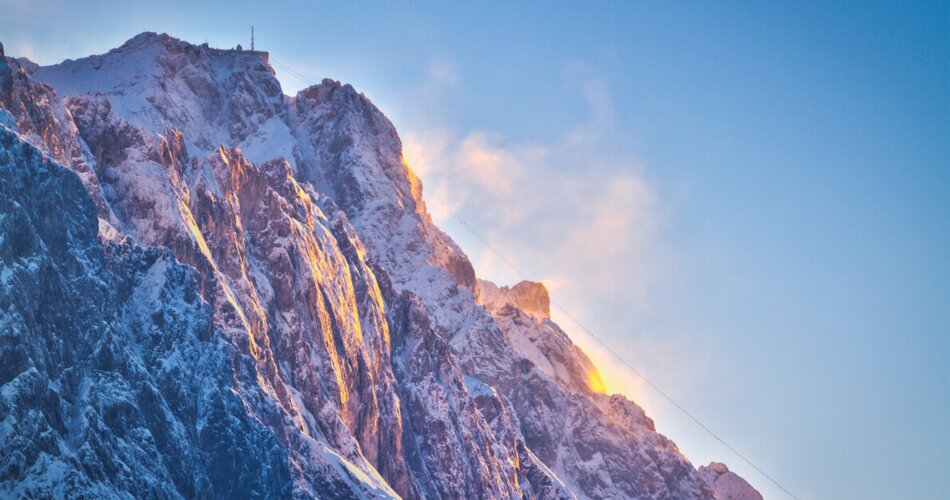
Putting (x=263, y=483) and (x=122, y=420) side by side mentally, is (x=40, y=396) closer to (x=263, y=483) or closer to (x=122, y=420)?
(x=122, y=420)

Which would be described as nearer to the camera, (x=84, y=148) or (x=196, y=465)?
(x=196, y=465)

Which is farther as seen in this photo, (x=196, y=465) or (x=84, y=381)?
(x=196, y=465)

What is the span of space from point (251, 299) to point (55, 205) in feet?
150

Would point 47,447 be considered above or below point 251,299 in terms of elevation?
below

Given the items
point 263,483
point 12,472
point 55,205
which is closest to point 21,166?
point 55,205

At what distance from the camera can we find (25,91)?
178 m

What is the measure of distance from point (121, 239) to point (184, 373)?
18793 mm

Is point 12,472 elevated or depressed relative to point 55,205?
depressed

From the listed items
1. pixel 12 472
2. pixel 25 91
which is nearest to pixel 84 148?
pixel 25 91

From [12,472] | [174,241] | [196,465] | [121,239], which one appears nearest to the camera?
[12,472]

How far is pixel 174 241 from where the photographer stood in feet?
620

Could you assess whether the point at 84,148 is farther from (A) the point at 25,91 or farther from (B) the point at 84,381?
(B) the point at 84,381

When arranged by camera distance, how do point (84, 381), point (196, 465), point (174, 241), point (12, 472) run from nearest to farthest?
point (12, 472)
point (84, 381)
point (196, 465)
point (174, 241)

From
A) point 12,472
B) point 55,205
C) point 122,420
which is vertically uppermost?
point 55,205
